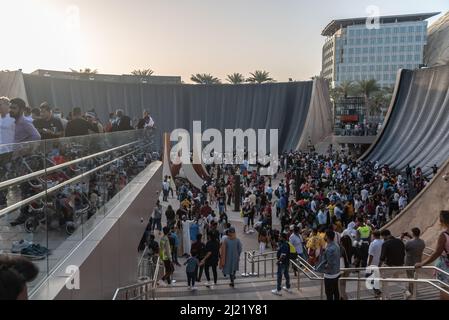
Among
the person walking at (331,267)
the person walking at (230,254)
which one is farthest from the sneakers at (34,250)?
the person walking at (230,254)

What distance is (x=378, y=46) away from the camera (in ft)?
335

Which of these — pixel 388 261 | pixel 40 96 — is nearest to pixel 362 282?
pixel 388 261

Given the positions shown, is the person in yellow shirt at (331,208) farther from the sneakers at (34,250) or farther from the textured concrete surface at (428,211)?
the sneakers at (34,250)

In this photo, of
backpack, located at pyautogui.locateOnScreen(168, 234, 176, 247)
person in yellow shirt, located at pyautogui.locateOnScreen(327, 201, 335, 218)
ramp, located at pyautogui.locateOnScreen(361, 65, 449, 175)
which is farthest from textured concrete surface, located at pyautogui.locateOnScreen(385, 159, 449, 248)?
ramp, located at pyautogui.locateOnScreen(361, 65, 449, 175)

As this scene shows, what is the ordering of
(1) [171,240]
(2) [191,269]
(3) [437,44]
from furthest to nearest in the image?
(3) [437,44]
(1) [171,240]
(2) [191,269]

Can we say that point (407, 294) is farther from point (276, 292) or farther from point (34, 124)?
point (34, 124)

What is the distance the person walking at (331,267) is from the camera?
6.07 meters

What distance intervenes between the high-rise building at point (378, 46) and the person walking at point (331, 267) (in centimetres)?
10064

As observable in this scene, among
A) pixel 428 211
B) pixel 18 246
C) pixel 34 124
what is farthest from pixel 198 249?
pixel 428 211

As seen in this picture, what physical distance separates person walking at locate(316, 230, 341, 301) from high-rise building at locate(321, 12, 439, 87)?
10064 cm

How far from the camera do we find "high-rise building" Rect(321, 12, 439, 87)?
9981 cm

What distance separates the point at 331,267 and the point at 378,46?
10599 centimetres
